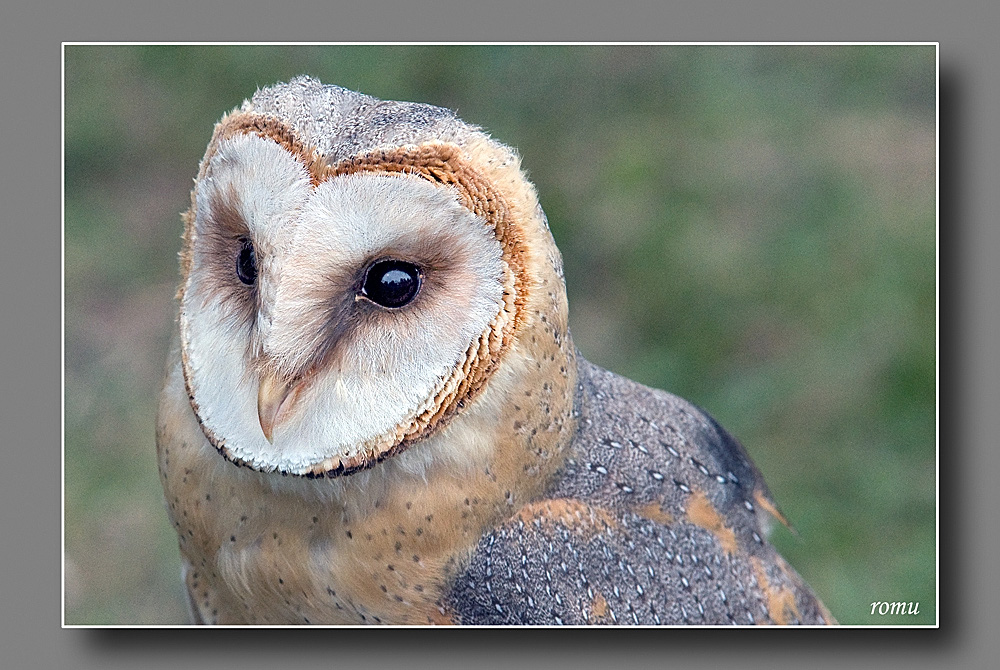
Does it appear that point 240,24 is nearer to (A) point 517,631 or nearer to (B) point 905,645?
(A) point 517,631

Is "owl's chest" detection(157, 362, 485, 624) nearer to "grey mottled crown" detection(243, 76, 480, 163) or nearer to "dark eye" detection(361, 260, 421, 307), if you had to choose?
"dark eye" detection(361, 260, 421, 307)

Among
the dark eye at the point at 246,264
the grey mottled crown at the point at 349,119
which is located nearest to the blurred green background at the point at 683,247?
the grey mottled crown at the point at 349,119

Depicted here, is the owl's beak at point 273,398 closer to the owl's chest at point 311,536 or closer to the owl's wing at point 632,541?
the owl's chest at point 311,536

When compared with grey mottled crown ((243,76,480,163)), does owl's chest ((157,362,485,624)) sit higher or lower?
lower

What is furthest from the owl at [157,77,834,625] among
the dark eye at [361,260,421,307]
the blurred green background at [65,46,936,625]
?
the blurred green background at [65,46,936,625]

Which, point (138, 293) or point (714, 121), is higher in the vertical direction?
point (714, 121)
